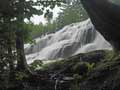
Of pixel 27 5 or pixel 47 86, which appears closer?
pixel 27 5

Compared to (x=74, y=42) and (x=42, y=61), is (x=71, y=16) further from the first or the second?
(x=42, y=61)

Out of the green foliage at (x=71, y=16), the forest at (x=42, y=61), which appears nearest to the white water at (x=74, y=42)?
the forest at (x=42, y=61)

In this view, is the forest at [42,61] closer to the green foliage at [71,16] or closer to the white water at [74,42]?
the white water at [74,42]

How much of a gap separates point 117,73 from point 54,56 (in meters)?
15.2

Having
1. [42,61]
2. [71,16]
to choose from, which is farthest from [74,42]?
[71,16]

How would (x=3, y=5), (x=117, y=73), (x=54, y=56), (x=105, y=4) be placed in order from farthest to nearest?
1. (x=54, y=56)
2. (x=117, y=73)
3. (x=105, y=4)
4. (x=3, y=5)

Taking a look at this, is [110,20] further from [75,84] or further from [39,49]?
[39,49]

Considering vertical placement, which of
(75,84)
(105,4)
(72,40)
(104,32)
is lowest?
(75,84)

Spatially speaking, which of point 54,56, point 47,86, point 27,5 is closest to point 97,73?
point 47,86

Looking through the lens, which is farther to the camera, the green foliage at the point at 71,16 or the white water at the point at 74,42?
the green foliage at the point at 71,16

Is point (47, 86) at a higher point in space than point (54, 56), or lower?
lower

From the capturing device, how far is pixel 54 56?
24.6 meters

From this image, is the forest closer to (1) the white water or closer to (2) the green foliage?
(1) the white water

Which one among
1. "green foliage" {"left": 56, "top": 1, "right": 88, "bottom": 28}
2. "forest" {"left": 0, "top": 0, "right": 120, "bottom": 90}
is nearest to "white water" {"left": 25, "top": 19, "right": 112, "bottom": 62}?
"forest" {"left": 0, "top": 0, "right": 120, "bottom": 90}
